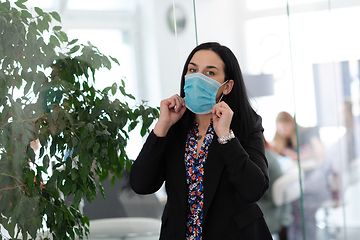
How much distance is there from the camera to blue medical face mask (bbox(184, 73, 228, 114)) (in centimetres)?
130

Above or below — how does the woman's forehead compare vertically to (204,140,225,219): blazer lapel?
above

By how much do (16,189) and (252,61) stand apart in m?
1.73

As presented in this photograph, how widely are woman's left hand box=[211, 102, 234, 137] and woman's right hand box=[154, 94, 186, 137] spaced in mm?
163

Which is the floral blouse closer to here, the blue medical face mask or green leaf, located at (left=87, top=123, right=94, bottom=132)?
the blue medical face mask

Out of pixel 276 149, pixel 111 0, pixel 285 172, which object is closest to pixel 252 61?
pixel 276 149

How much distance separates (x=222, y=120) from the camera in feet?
4.03

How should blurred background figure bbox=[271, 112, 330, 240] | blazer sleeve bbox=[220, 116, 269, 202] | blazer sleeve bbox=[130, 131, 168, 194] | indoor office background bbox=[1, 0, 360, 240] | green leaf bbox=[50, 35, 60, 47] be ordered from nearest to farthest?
blazer sleeve bbox=[220, 116, 269, 202] < blazer sleeve bbox=[130, 131, 168, 194] < green leaf bbox=[50, 35, 60, 47] < indoor office background bbox=[1, 0, 360, 240] < blurred background figure bbox=[271, 112, 330, 240]

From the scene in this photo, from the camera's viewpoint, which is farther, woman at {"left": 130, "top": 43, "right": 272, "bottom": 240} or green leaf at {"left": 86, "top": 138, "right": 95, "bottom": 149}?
green leaf at {"left": 86, "top": 138, "right": 95, "bottom": 149}

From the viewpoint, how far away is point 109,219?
2.09m

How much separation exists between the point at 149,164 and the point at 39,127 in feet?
1.52

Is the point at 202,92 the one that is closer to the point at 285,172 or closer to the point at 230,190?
the point at 230,190

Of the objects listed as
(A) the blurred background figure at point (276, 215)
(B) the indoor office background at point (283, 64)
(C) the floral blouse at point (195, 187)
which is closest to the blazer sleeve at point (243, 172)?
(C) the floral blouse at point (195, 187)

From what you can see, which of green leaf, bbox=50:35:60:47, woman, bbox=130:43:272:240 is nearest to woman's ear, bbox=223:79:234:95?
woman, bbox=130:43:272:240

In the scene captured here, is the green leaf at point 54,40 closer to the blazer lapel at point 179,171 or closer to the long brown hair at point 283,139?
the blazer lapel at point 179,171
